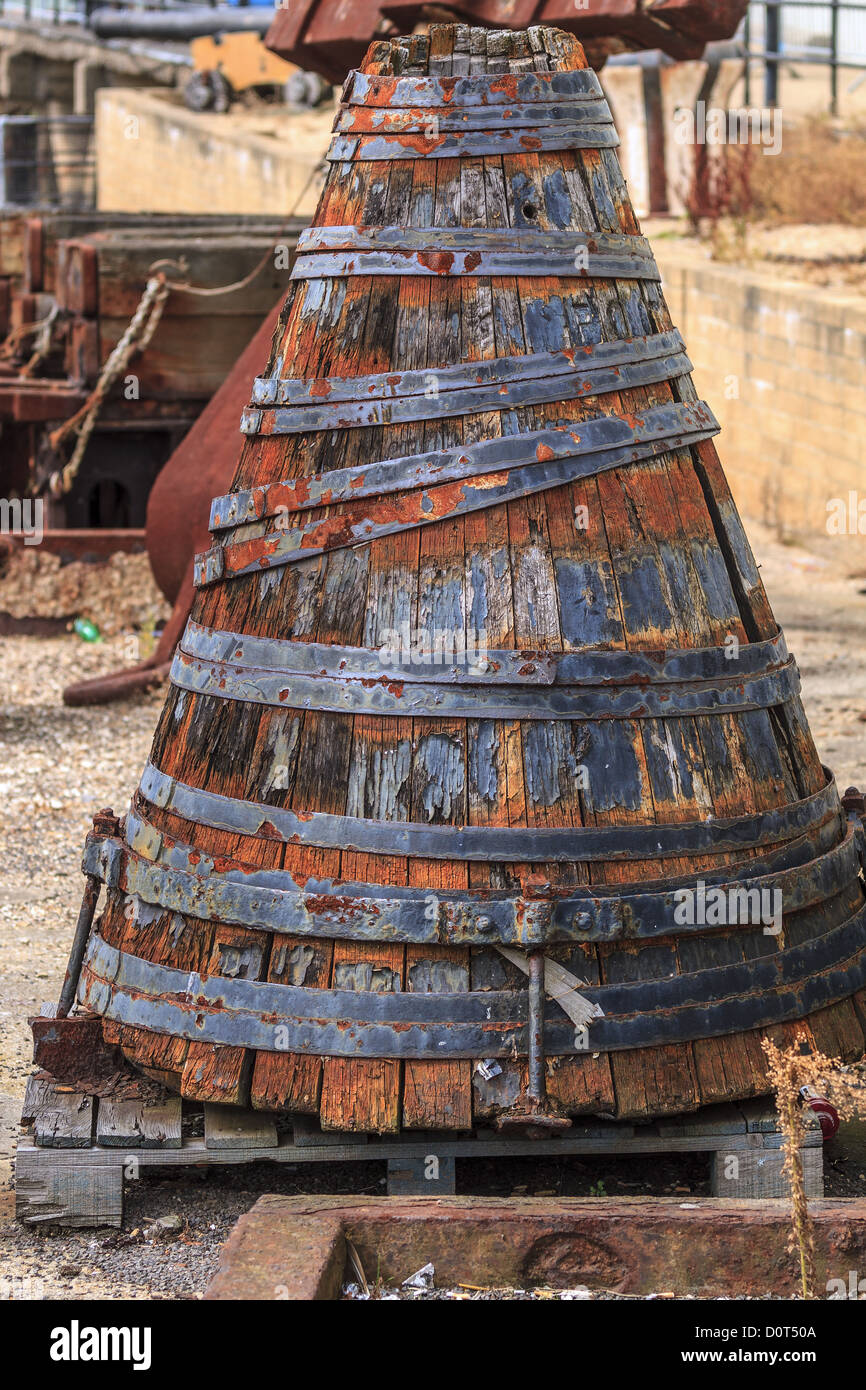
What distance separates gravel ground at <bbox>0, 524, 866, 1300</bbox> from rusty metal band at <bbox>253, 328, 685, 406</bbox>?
5.72 ft

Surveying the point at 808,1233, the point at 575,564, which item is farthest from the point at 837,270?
the point at 808,1233

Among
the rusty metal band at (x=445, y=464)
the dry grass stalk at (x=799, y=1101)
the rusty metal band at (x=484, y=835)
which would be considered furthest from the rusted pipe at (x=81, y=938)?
the dry grass stalk at (x=799, y=1101)

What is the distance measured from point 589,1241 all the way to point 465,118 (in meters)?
2.25

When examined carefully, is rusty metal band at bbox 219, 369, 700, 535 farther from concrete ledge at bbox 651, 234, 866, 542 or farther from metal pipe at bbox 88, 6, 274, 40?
metal pipe at bbox 88, 6, 274, 40

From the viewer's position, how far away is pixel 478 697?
3414mm

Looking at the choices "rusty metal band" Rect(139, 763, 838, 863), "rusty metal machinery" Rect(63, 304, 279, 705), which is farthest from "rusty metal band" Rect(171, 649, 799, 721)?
"rusty metal machinery" Rect(63, 304, 279, 705)

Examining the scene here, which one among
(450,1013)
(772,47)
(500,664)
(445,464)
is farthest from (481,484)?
(772,47)

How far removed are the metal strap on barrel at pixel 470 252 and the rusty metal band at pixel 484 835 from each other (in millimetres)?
1148

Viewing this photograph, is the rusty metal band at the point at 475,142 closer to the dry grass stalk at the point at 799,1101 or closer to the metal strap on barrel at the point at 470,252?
the metal strap on barrel at the point at 470,252

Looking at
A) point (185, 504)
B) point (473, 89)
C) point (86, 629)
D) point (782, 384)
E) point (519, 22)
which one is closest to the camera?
point (473, 89)

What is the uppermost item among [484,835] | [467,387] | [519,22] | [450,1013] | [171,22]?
[171,22]

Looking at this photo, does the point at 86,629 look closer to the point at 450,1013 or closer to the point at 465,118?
the point at 465,118

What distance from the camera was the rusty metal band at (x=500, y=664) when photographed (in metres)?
3.40
